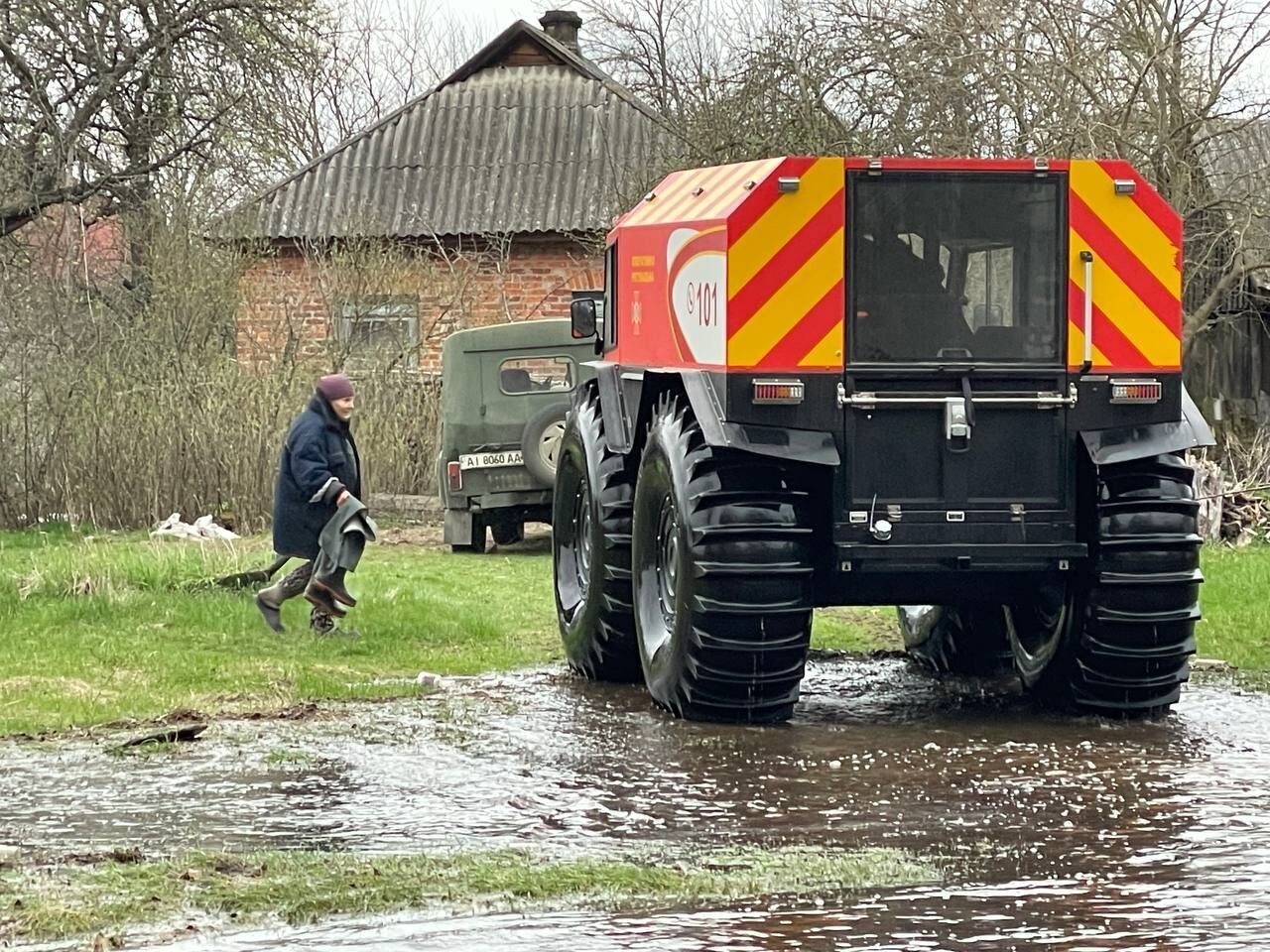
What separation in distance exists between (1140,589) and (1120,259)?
55.7 inches

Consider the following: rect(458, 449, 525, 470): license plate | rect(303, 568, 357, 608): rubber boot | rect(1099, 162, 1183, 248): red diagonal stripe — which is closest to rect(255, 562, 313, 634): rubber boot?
rect(303, 568, 357, 608): rubber boot

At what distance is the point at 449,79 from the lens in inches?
1345

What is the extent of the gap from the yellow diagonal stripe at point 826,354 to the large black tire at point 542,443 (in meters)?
9.42

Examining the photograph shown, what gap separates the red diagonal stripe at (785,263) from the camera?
351 inches

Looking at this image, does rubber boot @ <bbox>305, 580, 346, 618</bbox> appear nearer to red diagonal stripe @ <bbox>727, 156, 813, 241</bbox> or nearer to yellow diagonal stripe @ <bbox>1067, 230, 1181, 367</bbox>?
red diagonal stripe @ <bbox>727, 156, 813, 241</bbox>

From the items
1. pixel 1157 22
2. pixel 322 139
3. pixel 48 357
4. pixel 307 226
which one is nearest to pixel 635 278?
pixel 1157 22

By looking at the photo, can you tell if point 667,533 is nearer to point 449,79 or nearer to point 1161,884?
point 1161,884

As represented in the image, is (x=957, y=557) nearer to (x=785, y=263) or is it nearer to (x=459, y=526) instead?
(x=785, y=263)

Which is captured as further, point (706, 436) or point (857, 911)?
point (706, 436)

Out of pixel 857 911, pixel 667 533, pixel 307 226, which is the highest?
pixel 307 226

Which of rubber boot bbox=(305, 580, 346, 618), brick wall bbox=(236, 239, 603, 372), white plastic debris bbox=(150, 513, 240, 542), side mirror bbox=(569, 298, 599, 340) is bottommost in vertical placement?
rubber boot bbox=(305, 580, 346, 618)

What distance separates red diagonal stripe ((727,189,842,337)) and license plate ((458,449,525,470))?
9646 millimetres

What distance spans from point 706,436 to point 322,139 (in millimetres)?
38004

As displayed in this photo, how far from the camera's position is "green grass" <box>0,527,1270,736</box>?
1022 centimetres
